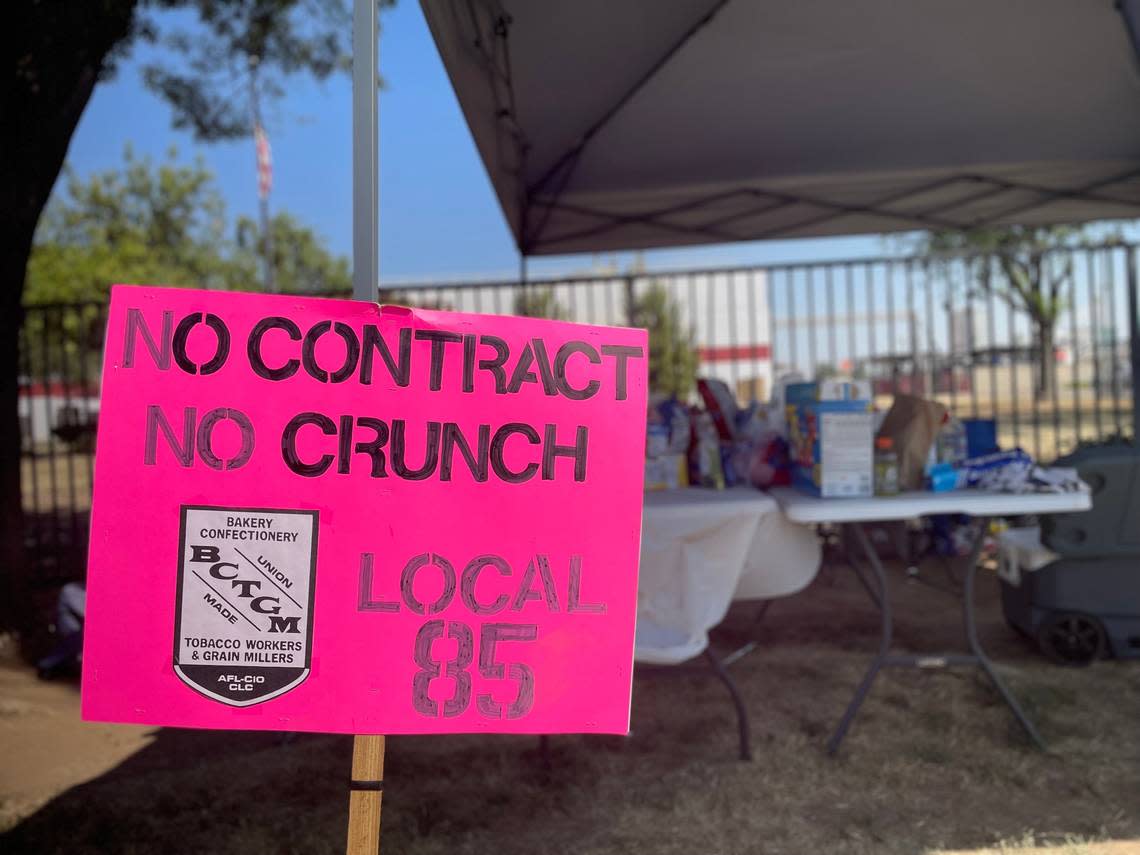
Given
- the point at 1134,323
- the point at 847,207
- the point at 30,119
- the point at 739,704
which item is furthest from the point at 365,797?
the point at 1134,323

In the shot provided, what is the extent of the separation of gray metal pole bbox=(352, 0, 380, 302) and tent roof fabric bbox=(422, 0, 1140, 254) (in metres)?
0.71

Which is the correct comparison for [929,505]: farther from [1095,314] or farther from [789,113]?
[1095,314]

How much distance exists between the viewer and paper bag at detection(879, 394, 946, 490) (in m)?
2.96

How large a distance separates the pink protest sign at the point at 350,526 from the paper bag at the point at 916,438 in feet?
5.88

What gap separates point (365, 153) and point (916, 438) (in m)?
2.20

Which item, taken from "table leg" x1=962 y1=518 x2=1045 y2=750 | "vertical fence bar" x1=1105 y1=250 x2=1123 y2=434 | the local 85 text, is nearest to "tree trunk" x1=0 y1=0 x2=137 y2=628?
the local 85 text

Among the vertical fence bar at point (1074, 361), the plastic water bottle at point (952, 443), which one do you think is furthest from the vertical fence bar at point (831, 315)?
the plastic water bottle at point (952, 443)

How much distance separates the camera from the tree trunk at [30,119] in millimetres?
4070

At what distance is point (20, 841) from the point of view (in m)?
2.44

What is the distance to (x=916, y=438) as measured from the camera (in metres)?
2.98

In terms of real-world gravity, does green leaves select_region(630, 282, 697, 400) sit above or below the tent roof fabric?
above

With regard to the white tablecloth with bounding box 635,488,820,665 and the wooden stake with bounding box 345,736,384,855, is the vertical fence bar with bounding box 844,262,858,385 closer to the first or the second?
the white tablecloth with bounding box 635,488,820,665

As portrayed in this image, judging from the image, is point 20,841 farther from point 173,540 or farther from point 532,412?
point 532,412

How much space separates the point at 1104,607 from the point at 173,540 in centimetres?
362
